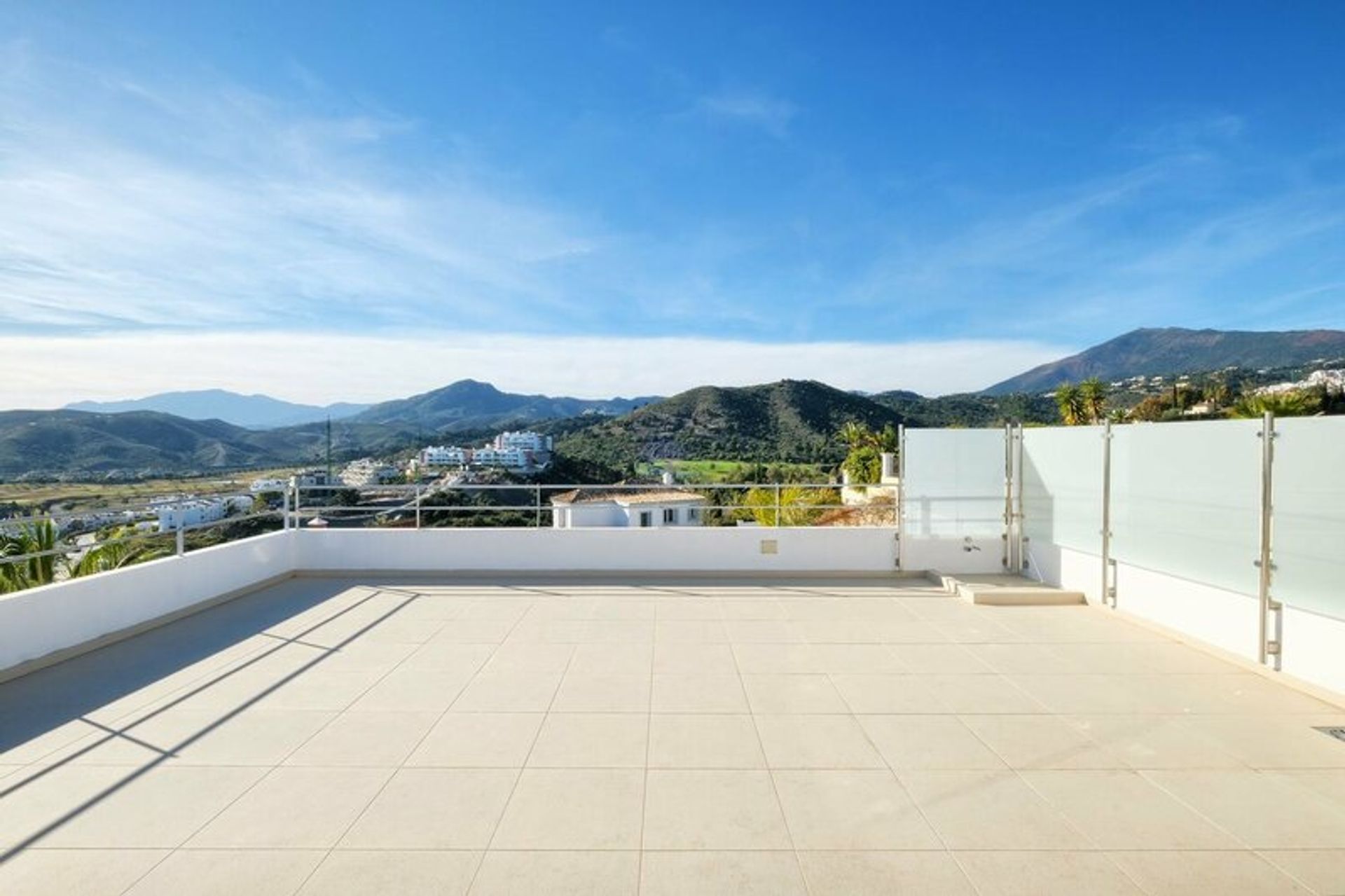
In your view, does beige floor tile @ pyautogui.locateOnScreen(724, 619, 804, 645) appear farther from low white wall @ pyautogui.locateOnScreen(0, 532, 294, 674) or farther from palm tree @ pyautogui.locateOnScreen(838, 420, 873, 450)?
palm tree @ pyautogui.locateOnScreen(838, 420, 873, 450)

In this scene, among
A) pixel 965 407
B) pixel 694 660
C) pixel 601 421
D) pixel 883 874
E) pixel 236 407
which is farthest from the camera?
pixel 236 407

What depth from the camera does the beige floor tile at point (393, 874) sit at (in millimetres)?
1791

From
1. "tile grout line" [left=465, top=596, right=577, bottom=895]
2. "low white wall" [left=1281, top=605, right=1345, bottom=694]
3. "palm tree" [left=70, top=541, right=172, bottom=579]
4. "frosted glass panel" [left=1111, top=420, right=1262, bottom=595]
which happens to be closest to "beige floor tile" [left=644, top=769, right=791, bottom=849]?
"tile grout line" [left=465, top=596, right=577, bottom=895]

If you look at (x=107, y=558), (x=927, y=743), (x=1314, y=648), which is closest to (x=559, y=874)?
(x=927, y=743)

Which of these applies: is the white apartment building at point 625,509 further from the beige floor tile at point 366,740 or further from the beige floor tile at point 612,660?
the beige floor tile at point 366,740

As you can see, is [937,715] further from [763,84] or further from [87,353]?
[87,353]

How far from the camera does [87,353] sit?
1559 cm

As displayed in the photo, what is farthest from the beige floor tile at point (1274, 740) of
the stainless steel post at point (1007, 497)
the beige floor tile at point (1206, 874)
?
the stainless steel post at point (1007, 497)

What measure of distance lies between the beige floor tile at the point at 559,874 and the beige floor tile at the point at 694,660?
1741 mm

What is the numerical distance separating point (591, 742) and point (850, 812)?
1.12 metres

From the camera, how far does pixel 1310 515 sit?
3439 millimetres

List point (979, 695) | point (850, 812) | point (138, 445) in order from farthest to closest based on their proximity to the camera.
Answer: point (138, 445)
point (979, 695)
point (850, 812)

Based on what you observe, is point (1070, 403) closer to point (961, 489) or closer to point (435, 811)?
point (961, 489)

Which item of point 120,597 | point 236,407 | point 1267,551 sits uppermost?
point 236,407
